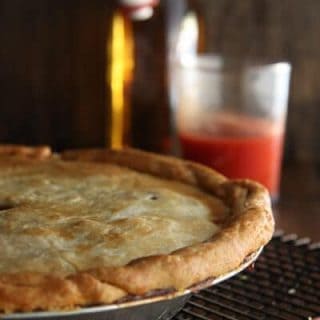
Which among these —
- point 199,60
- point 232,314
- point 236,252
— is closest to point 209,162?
point 199,60

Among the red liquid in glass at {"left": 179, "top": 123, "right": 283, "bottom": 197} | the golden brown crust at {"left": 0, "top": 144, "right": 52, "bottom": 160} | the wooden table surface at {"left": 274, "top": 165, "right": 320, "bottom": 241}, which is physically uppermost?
the golden brown crust at {"left": 0, "top": 144, "right": 52, "bottom": 160}

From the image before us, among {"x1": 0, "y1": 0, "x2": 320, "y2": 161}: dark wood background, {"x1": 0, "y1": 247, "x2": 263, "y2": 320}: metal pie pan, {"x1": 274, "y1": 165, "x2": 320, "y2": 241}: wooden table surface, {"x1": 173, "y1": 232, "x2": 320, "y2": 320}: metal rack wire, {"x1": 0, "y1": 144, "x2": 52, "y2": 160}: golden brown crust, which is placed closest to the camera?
{"x1": 0, "y1": 247, "x2": 263, "y2": 320}: metal pie pan

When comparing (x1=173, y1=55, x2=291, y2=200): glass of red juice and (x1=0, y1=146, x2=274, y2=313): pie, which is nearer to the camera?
(x1=0, y1=146, x2=274, y2=313): pie

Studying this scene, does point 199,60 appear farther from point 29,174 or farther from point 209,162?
point 29,174

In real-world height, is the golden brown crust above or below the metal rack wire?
above

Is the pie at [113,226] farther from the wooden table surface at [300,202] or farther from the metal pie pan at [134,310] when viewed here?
Answer: the wooden table surface at [300,202]

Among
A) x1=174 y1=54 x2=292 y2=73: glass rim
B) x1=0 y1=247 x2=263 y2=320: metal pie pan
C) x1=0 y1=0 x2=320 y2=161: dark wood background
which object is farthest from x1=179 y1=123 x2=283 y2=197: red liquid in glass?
x1=0 y1=247 x2=263 y2=320: metal pie pan

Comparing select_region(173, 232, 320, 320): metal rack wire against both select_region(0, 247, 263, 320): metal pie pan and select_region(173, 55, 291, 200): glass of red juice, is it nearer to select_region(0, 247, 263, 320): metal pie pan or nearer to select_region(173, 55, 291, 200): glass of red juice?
select_region(0, 247, 263, 320): metal pie pan
